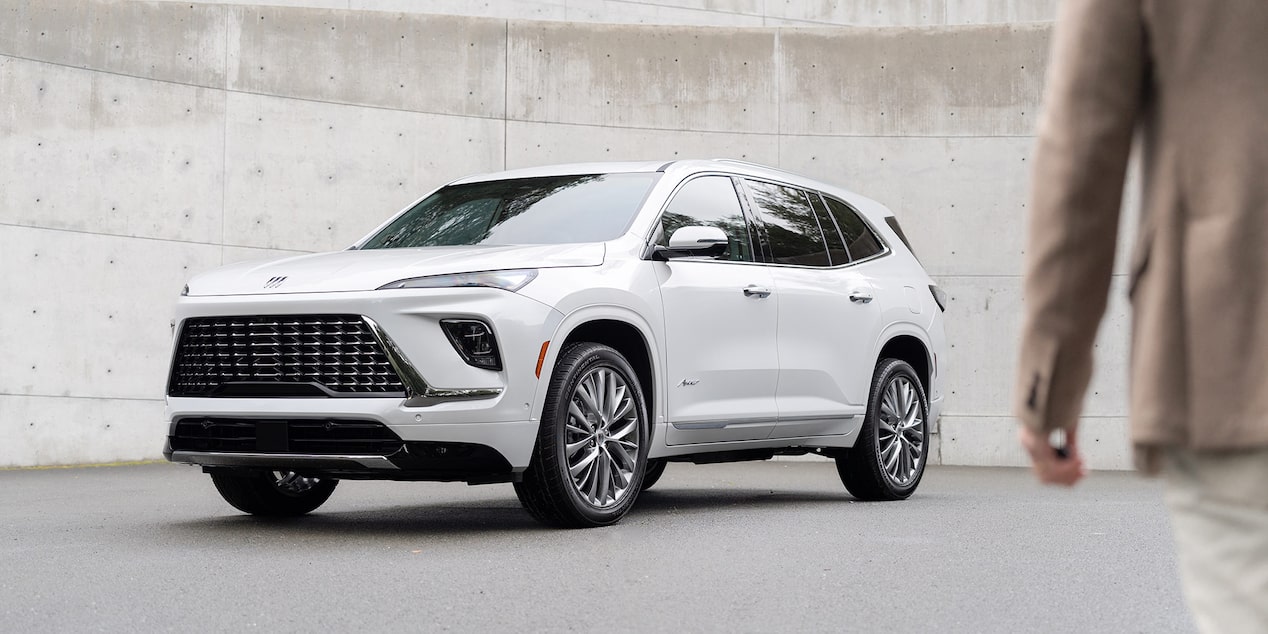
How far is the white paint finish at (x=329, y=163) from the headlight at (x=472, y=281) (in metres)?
7.09

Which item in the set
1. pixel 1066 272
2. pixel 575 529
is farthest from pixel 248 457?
pixel 1066 272

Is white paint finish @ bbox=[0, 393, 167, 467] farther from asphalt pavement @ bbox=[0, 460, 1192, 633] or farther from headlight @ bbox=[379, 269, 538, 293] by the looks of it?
headlight @ bbox=[379, 269, 538, 293]

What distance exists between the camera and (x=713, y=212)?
8.23 metres

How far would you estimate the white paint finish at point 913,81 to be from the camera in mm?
14641

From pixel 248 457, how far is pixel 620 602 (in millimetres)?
2292

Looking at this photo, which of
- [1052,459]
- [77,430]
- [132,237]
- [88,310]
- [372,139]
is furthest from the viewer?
[372,139]

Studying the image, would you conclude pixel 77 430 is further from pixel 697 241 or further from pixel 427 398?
pixel 697 241

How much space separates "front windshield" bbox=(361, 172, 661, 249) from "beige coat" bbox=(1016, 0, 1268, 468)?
220 inches

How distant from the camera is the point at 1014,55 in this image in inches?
579

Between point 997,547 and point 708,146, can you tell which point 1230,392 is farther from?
point 708,146

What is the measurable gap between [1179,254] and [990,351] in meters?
12.7

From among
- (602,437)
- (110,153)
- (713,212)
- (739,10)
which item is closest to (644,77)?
(739,10)

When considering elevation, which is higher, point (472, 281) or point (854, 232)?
point (854, 232)

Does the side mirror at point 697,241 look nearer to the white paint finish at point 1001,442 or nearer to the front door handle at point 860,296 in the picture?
the front door handle at point 860,296
